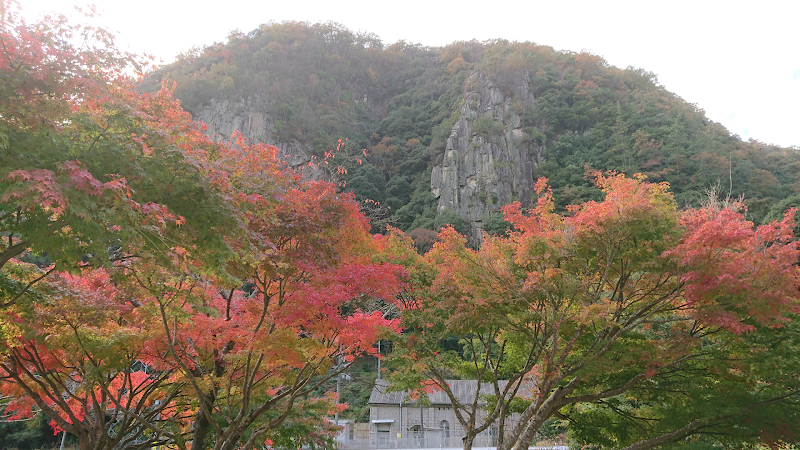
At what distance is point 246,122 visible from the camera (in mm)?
50062

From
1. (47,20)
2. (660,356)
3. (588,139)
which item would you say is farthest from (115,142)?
(588,139)

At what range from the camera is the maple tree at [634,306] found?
712 centimetres

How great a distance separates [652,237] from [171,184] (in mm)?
7555

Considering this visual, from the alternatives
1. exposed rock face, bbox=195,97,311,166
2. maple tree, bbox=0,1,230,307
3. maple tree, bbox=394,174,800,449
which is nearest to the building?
maple tree, bbox=394,174,800,449

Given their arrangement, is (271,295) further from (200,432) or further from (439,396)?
(439,396)

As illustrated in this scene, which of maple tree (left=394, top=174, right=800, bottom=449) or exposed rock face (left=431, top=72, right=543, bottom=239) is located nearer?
maple tree (left=394, top=174, right=800, bottom=449)

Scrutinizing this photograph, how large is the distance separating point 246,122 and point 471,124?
2480 centimetres

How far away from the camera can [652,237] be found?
793 centimetres

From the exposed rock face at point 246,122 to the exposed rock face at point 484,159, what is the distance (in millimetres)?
15680

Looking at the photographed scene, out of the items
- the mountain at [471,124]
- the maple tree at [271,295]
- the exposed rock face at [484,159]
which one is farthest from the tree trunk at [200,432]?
the exposed rock face at [484,159]

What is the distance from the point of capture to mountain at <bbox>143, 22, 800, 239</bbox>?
39969 mm

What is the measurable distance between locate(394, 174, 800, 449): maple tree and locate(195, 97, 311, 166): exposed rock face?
137 feet

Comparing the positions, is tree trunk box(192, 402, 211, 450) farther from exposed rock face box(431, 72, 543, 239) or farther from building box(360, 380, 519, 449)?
exposed rock face box(431, 72, 543, 239)

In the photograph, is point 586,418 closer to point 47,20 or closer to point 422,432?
point 47,20
